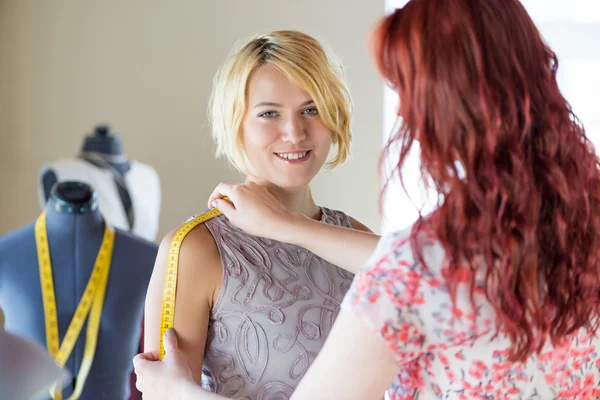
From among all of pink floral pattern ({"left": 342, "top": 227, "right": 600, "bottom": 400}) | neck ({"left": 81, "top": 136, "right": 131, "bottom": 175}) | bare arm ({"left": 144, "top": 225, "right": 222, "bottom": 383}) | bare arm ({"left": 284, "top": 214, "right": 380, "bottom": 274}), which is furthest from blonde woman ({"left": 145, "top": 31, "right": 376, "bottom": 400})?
neck ({"left": 81, "top": 136, "right": 131, "bottom": 175})

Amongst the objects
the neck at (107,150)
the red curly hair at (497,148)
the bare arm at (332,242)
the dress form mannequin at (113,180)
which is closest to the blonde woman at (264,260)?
the bare arm at (332,242)

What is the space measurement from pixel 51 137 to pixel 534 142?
9.71 feet

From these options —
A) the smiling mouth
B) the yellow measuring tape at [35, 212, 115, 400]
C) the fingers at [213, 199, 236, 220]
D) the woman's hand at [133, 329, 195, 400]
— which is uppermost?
the smiling mouth

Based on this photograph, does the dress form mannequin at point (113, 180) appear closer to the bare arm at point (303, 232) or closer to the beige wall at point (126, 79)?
the beige wall at point (126, 79)

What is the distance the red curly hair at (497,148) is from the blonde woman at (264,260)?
601 millimetres

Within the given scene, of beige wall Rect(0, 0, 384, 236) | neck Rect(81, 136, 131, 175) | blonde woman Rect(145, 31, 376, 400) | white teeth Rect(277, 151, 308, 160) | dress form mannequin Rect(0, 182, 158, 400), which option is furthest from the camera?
beige wall Rect(0, 0, 384, 236)

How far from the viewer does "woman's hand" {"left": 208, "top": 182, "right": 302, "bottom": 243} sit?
1.37 m

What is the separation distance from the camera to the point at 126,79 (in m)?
3.67

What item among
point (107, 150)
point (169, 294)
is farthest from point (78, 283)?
point (107, 150)

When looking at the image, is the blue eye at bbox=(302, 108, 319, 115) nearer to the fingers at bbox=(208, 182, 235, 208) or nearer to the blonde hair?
the blonde hair

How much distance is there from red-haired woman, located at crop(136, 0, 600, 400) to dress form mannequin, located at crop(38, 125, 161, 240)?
86.1 inches

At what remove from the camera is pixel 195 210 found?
156 inches

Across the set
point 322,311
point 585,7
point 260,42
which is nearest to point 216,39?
point 585,7

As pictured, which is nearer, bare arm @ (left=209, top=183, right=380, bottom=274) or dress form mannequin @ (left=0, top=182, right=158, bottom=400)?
bare arm @ (left=209, top=183, right=380, bottom=274)
